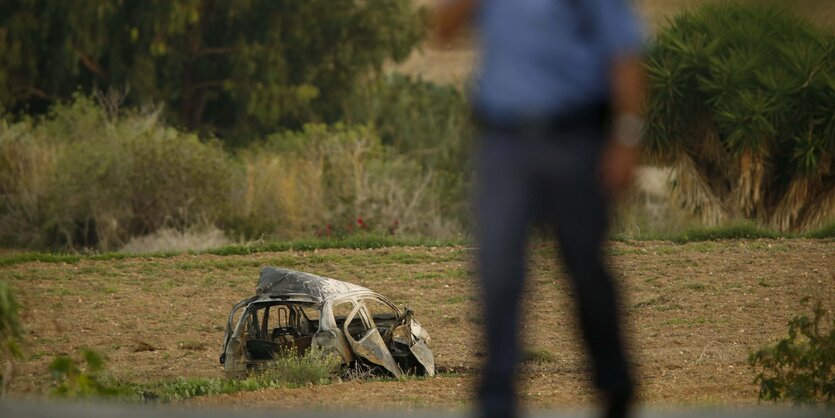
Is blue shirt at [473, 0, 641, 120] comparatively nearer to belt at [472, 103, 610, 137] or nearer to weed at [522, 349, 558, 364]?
belt at [472, 103, 610, 137]

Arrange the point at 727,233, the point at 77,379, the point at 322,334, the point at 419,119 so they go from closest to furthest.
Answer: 1. the point at 77,379
2. the point at 322,334
3. the point at 727,233
4. the point at 419,119

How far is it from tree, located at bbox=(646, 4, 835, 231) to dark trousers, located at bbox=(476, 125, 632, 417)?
697 inches

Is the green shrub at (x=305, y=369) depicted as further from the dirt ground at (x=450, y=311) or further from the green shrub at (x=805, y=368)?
the green shrub at (x=805, y=368)

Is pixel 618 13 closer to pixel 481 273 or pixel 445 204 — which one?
pixel 481 273

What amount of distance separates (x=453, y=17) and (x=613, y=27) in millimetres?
481

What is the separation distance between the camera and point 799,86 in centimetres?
2153

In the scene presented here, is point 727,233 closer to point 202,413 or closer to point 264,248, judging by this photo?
point 264,248

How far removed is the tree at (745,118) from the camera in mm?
21156

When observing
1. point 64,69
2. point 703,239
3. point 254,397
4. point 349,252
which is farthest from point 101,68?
point 254,397

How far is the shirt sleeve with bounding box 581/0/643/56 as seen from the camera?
12.8 ft

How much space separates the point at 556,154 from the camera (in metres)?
3.83

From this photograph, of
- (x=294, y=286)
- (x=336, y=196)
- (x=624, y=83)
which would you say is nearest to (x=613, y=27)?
(x=624, y=83)

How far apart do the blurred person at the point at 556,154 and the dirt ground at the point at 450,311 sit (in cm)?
564

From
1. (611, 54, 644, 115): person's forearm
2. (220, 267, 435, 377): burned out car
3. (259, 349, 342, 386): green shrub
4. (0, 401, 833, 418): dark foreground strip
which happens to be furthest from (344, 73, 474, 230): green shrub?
(611, 54, 644, 115): person's forearm
